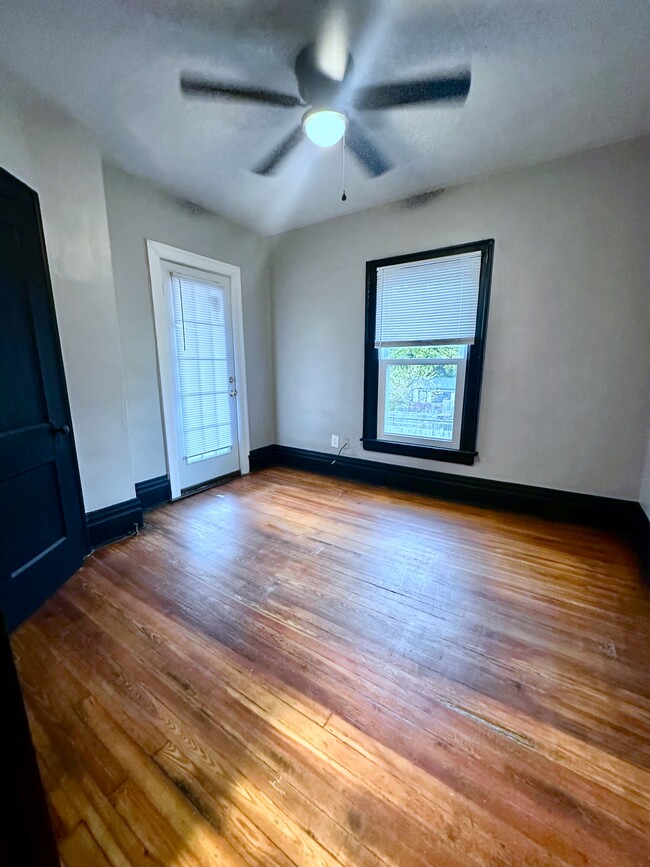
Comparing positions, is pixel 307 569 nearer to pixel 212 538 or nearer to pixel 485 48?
pixel 212 538

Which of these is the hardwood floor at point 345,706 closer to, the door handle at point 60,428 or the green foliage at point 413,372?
the door handle at point 60,428

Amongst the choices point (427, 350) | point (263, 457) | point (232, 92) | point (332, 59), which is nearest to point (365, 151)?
point (332, 59)

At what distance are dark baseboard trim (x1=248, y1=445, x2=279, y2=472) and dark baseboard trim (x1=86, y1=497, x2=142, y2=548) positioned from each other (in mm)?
1568

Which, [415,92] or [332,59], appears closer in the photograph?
[332,59]

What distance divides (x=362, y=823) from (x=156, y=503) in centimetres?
270

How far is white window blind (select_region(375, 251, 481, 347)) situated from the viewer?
2889mm

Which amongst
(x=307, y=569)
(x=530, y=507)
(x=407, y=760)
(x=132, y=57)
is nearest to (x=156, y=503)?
(x=307, y=569)

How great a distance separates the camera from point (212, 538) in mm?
2500

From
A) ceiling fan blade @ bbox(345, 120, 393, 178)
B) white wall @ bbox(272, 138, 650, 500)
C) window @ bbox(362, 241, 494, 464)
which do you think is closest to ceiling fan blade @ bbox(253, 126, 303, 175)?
ceiling fan blade @ bbox(345, 120, 393, 178)

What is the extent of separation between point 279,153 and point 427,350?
6.19ft

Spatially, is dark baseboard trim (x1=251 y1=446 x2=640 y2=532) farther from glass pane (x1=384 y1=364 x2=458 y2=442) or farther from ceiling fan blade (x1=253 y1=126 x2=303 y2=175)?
ceiling fan blade (x1=253 y1=126 x2=303 y2=175)

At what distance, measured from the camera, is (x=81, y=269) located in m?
2.15

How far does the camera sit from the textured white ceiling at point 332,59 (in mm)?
1427

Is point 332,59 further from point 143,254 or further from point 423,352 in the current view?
point 423,352
